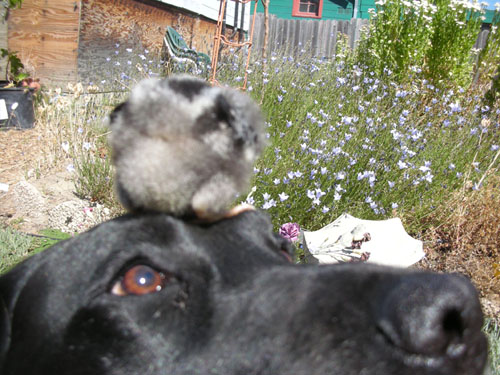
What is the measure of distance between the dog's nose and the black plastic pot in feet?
21.0

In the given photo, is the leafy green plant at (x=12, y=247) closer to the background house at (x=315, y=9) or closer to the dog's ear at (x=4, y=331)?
the dog's ear at (x=4, y=331)

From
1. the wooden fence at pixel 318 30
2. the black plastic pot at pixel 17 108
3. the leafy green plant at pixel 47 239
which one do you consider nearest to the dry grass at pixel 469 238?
the leafy green plant at pixel 47 239

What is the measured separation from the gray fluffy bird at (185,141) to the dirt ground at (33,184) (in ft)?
10.2

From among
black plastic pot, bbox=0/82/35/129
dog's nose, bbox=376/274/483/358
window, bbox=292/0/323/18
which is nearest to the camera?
dog's nose, bbox=376/274/483/358

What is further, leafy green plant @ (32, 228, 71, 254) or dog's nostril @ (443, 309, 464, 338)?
leafy green plant @ (32, 228, 71, 254)

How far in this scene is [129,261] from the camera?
3.84ft

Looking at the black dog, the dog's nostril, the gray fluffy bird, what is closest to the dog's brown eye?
the black dog

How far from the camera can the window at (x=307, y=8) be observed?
67.5 ft

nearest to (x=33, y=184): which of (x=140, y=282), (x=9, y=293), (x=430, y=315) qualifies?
(x=9, y=293)

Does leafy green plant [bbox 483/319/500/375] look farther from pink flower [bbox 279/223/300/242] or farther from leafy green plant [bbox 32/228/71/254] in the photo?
leafy green plant [bbox 32/228/71/254]

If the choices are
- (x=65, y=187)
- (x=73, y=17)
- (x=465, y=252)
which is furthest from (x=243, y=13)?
(x=465, y=252)

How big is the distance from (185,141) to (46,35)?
733 centimetres

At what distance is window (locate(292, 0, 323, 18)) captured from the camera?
810 inches

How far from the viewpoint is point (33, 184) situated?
16.0 feet
